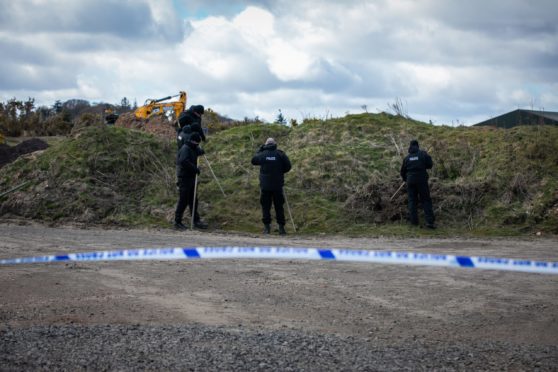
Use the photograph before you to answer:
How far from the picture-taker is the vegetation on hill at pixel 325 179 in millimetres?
17469

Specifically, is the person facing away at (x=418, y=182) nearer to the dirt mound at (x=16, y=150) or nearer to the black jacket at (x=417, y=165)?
the black jacket at (x=417, y=165)

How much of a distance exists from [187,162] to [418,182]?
568 centimetres

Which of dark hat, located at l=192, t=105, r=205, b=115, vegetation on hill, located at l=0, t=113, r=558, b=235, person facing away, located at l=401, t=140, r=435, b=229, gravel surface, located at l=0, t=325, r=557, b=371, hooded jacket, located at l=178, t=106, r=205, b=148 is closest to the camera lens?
gravel surface, located at l=0, t=325, r=557, b=371

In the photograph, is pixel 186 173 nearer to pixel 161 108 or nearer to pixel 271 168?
pixel 271 168

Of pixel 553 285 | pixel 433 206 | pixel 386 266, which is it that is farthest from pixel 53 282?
pixel 433 206

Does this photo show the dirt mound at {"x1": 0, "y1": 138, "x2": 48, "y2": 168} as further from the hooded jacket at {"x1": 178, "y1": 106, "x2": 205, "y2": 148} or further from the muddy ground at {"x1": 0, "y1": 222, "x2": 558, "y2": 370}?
the muddy ground at {"x1": 0, "y1": 222, "x2": 558, "y2": 370}

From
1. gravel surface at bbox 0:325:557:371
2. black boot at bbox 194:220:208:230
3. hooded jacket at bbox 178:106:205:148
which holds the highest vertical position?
hooded jacket at bbox 178:106:205:148

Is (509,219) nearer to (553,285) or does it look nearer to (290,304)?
(553,285)

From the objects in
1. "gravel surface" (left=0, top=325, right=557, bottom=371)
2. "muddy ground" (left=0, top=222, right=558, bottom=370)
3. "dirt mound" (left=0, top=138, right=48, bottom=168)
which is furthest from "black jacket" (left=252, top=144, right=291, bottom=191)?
"dirt mound" (left=0, top=138, right=48, bottom=168)

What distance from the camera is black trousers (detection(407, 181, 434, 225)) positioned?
16.7m

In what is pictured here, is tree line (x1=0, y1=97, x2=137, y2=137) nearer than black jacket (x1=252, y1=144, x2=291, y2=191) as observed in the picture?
No

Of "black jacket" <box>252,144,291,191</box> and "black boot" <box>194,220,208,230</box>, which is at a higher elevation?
"black jacket" <box>252,144,291,191</box>

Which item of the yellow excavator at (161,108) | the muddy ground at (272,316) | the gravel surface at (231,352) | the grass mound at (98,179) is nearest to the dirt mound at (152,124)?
the yellow excavator at (161,108)

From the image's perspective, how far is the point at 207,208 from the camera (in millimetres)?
18875
